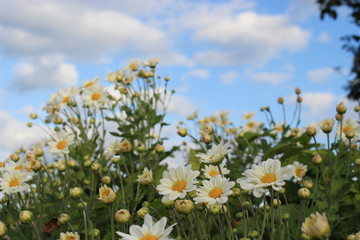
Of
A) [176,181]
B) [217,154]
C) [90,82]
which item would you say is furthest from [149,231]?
Result: [90,82]

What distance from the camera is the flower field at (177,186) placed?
126 cm

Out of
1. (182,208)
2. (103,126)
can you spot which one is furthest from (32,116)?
(182,208)

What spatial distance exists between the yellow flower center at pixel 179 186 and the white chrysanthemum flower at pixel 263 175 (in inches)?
7.8

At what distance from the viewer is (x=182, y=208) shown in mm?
1207

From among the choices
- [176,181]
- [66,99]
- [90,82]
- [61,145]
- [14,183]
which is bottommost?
[176,181]

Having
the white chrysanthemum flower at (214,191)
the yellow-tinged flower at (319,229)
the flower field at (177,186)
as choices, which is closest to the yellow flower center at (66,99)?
the flower field at (177,186)

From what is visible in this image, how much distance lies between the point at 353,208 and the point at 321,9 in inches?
504

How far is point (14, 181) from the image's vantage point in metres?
1.80

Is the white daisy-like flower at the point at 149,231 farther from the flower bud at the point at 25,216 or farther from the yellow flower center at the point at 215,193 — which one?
the flower bud at the point at 25,216

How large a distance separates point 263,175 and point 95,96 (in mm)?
1761

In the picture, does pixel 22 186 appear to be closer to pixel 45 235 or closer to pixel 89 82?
pixel 45 235

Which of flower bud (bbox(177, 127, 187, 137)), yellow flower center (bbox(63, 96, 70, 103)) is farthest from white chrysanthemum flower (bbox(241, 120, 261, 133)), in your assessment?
flower bud (bbox(177, 127, 187, 137))

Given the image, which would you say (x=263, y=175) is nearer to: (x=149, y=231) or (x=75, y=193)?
(x=149, y=231)

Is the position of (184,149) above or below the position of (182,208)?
above
